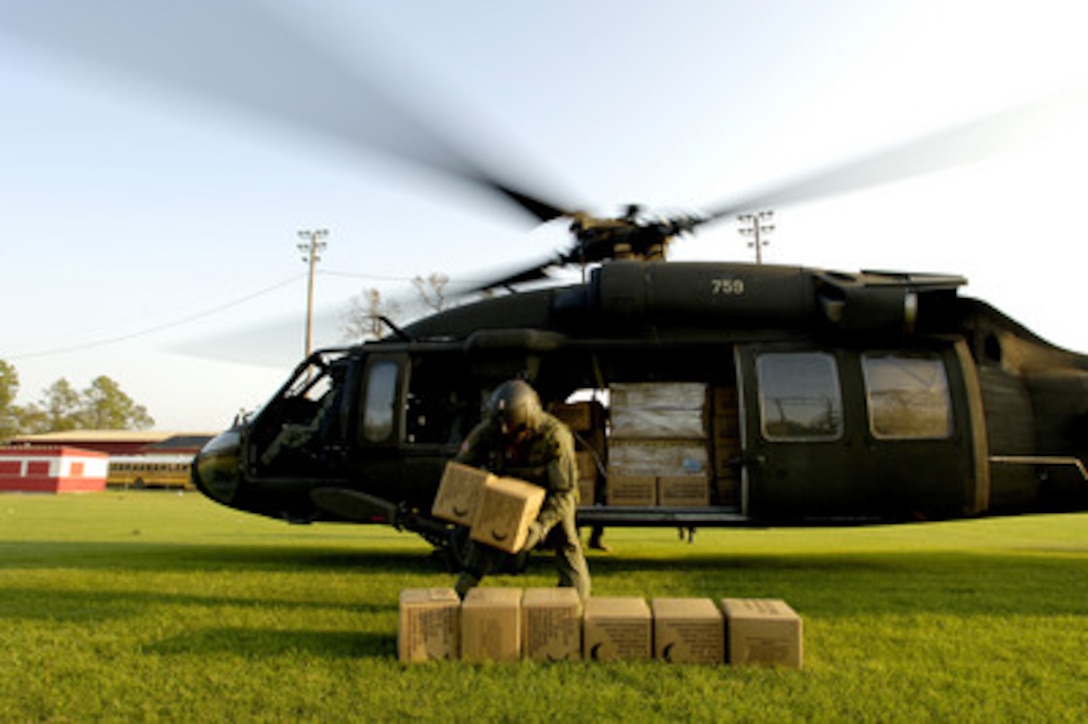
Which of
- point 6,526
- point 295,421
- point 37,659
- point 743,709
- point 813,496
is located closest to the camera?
point 743,709

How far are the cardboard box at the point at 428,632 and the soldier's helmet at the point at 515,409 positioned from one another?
4.82ft

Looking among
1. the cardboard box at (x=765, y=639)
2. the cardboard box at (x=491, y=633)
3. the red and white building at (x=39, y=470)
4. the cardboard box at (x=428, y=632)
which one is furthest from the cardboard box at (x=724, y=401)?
the red and white building at (x=39, y=470)

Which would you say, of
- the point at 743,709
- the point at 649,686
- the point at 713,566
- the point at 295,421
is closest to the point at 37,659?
the point at 649,686

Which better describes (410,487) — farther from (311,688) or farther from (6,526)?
(6,526)

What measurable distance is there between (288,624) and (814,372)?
5779 mm

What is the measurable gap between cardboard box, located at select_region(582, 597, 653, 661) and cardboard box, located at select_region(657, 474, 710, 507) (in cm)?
399

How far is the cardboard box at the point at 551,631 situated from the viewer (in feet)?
14.2

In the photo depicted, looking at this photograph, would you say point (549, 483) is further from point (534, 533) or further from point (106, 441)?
point (106, 441)

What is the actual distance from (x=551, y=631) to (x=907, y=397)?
537 cm

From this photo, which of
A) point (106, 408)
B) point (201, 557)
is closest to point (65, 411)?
point (106, 408)

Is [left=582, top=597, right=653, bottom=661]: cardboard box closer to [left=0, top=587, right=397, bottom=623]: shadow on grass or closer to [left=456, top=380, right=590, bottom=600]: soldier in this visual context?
[left=456, top=380, right=590, bottom=600]: soldier

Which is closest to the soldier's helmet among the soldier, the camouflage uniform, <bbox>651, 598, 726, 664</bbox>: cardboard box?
the soldier

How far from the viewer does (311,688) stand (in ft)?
12.6

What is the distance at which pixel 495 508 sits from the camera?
4977 millimetres
